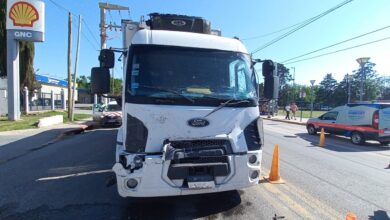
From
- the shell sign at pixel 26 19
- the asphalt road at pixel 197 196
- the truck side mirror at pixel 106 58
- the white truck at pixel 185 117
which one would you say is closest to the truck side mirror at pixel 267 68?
the white truck at pixel 185 117

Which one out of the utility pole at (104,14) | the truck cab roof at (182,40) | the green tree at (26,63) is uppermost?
the utility pole at (104,14)

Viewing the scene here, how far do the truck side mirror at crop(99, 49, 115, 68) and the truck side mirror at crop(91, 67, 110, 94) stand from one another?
0.17 meters

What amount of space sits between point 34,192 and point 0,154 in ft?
17.9

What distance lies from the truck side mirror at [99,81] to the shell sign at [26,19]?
20.8 metres

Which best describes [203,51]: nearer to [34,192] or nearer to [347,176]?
[34,192]

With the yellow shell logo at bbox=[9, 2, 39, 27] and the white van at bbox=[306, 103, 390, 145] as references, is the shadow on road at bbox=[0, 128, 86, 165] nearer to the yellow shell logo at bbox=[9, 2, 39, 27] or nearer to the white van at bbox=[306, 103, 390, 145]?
the yellow shell logo at bbox=[9, 2, 39, 27]

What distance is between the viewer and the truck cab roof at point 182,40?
5473 millimetres

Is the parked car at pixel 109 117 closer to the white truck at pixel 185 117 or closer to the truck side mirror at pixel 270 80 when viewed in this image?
the truck side mirror at pixel 270 80

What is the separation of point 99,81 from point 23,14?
21121mm

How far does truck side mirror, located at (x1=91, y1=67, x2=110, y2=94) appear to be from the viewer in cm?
573

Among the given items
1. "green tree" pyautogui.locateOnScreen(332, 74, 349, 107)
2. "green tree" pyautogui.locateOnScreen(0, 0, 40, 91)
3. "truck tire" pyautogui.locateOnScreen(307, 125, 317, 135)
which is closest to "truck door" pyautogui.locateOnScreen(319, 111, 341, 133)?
"truck tire" pyautogui.locateOnScreen(307, 125, 317, 135)

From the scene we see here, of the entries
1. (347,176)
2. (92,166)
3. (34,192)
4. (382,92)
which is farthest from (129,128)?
(382,92)

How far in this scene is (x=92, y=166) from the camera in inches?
350

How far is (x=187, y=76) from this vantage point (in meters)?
5.39
